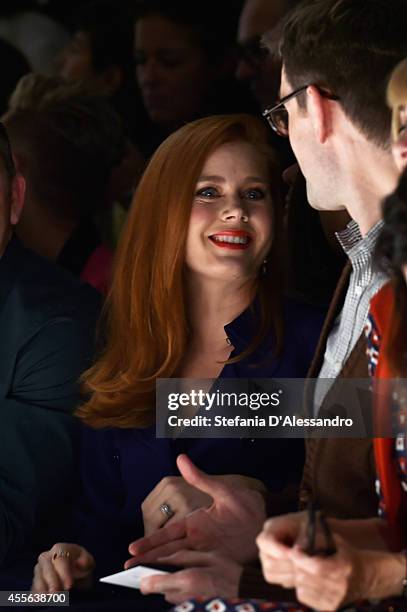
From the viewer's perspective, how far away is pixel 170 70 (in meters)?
4.97

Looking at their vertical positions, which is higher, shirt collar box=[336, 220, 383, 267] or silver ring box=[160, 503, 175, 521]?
shirt collar box=[336, 220, 383, 267]

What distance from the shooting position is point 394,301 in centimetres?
Result: 208

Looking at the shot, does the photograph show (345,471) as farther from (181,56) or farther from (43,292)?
(181,56)

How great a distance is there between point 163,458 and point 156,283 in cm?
43

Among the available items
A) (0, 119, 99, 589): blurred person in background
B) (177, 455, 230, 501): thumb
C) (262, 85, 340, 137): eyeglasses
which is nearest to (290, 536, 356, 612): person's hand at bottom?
(177, 455, 230, 501): thumb

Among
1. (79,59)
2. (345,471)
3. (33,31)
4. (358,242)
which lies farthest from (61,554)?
(33,31)

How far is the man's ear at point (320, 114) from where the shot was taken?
8.16 ft

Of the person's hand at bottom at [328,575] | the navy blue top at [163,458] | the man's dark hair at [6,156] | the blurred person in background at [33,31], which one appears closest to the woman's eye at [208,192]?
the navy blue top at [163,458]

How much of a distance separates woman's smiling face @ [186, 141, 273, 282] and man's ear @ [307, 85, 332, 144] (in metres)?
0.45

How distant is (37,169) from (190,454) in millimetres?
1468

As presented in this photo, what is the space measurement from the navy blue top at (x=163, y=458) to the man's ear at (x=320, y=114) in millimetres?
580

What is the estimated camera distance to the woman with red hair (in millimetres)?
2869

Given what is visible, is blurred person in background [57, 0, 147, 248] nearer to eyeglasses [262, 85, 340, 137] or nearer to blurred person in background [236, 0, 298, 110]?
blurred person in background [236, 0, 298, 110]

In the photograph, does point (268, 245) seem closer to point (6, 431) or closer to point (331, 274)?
point (331, 274)
